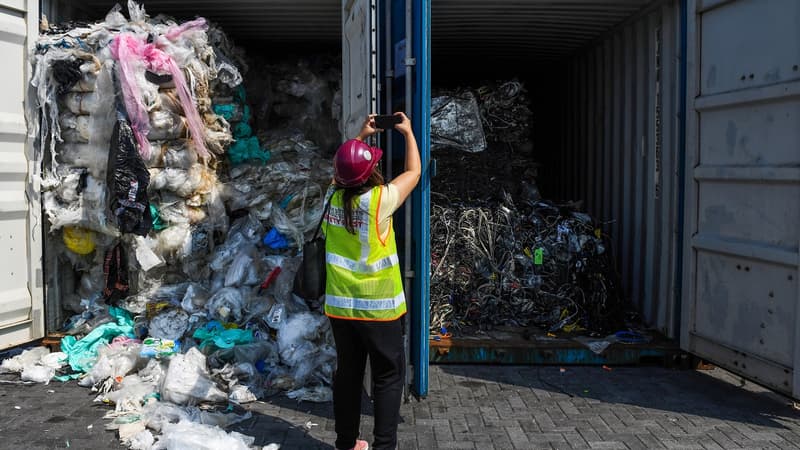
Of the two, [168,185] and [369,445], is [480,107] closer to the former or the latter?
[168,185]

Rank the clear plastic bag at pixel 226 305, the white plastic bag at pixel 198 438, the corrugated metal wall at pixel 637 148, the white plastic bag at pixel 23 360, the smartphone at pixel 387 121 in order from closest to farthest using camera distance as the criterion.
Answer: the white plastic bag at pixel 198 438 < the smartphone at pixel 387 121 < the white plastic bag at pixel 23 360 < the clear plastic bag at pixel 226 305 < the corrugated metal wall at pixel 637 148

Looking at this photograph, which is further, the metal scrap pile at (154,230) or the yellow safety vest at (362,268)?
the metal scrap pile at (154,230)

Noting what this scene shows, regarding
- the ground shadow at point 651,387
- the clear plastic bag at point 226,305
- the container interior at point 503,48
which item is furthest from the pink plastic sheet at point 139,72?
the ground shadow at point 651,387

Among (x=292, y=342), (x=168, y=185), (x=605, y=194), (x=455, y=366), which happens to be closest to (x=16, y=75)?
(x=168, y=185)

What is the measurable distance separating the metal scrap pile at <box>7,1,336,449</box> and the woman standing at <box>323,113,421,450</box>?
1.27 m

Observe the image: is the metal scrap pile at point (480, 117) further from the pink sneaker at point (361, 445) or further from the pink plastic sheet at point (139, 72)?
the pink sneaker at point (361, 445)

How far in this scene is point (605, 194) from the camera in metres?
6.61

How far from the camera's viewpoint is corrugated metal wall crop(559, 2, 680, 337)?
5.43 meters

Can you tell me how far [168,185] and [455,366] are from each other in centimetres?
269

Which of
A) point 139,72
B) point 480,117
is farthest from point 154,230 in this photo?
point 480,117

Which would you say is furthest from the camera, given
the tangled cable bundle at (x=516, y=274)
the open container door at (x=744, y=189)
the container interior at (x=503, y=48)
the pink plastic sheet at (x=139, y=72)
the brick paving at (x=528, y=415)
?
the container interior at (x=503, y=48)

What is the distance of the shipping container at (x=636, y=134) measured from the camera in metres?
4.21

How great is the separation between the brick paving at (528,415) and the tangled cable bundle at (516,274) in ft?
2.30

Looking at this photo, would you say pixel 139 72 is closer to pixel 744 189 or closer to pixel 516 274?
pixel 516 274
